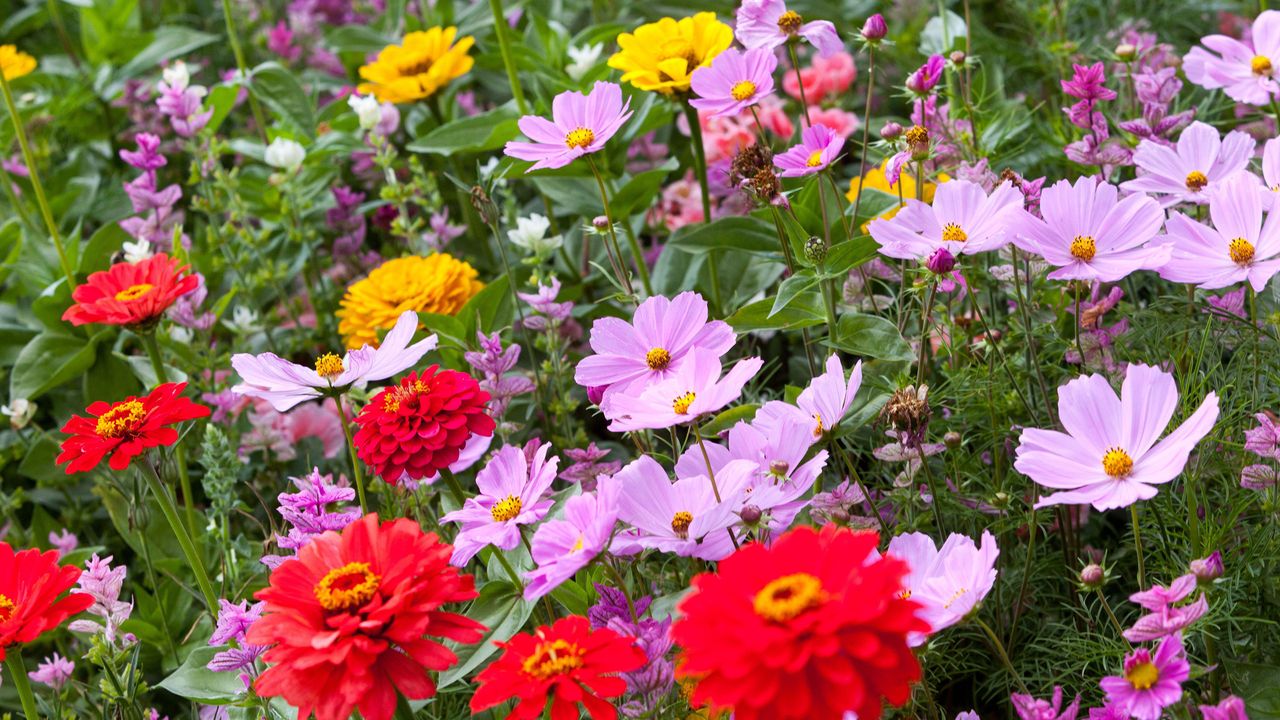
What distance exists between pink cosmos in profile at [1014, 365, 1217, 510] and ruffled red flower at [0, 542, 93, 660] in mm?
569

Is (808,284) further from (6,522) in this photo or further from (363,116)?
(6,522)

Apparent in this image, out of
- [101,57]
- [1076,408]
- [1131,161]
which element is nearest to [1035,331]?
[1131,161]

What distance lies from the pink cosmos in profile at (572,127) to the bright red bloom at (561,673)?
0.39 meters

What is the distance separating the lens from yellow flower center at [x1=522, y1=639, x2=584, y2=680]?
0.58 metres

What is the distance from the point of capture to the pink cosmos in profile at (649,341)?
777 mm

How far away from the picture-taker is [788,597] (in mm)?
489

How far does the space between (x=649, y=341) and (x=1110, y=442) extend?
0.30m

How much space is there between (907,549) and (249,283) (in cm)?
95

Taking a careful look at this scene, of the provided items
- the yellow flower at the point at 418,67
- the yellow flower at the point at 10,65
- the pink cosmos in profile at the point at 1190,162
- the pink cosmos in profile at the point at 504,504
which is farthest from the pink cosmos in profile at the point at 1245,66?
the yellow flower at the point at 10,65

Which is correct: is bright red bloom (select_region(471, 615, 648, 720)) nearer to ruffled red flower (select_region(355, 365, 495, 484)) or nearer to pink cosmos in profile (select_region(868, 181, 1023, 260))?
ruffled red flower (select_region(355, 365, 495, 484))

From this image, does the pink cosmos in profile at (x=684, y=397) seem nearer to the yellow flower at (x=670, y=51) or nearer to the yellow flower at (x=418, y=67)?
the yellow flower at (x=670, y=51)

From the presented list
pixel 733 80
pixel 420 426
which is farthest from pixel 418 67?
pixel 420 426

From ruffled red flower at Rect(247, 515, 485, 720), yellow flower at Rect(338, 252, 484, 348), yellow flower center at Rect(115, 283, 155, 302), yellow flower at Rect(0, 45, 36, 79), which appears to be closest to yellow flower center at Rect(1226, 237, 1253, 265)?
ruffled red flower at Rect(247, 515, 485, 720)

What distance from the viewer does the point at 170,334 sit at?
1284 millimetres
